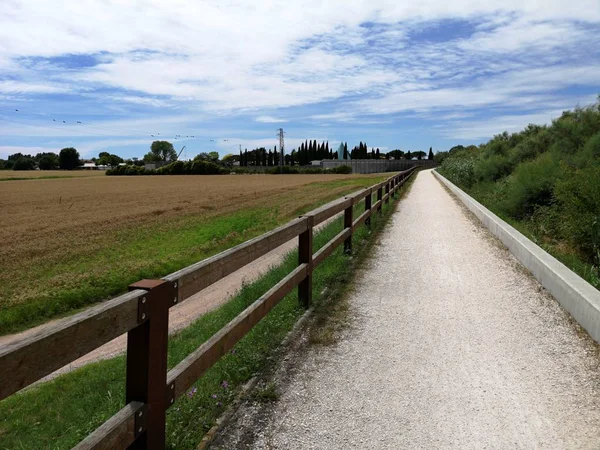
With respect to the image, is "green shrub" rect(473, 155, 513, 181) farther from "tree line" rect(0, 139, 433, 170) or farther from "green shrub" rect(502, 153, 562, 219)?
"tree line" rect(0, 139, 433, 170)

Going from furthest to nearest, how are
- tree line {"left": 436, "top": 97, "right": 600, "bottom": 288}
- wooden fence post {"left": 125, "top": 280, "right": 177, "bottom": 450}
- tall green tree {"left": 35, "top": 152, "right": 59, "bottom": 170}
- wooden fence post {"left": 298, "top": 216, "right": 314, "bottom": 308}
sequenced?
tall green tree {"left": 35, "top": 152, "right": 59, "bottom": 170}
tree line {"left": 436, "top": 97, "right": 600, "bottom": 288}
wooden fence post {"left": 298, "top": 216, "right": 314, "bottom": 308}
wooden fence post {"left": 125, "top": 280, "right": 177, "bottom": 450}

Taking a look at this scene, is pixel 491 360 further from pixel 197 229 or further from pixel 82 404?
→ pixel 197 229

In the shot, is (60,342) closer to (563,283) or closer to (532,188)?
(563,283)

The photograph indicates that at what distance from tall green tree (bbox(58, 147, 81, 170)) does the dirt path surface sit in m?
153

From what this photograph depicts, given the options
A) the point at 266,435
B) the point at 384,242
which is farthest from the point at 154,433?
the point at 384,242

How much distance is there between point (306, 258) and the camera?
593cm

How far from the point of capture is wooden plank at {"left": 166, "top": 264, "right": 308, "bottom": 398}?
2.92 meters

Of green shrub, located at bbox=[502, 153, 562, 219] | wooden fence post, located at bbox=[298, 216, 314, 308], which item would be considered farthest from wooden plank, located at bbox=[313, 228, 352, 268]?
green shrub, located at bbox=[502, 153, 562, 219]

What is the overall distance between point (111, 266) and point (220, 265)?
31.3ft

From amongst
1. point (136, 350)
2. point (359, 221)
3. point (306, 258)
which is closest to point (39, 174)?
point (359, 221)

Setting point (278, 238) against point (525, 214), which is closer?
point (278, 238)

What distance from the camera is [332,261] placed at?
334 inches

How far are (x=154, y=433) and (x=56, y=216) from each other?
2334cm

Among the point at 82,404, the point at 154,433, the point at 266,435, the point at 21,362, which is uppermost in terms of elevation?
the point at 21,362
